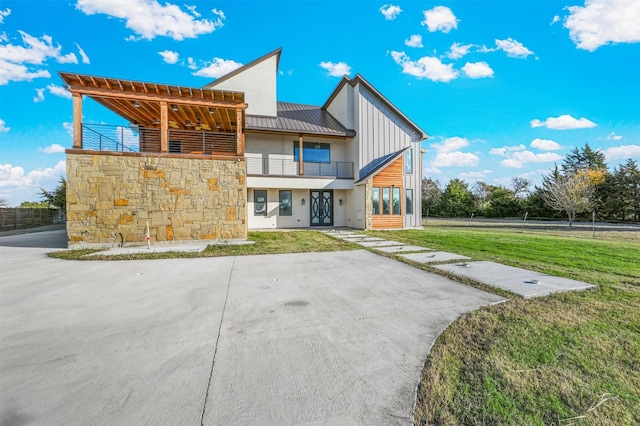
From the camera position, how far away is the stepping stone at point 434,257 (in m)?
6.68

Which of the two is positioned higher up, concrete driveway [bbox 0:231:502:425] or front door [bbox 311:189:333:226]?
front door [bbox 311:189:333:226]

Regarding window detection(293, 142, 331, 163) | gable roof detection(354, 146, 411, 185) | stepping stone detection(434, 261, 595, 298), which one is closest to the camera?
stepping stone detection(434, 261, 595, 298)

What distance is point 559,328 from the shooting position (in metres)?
2.92

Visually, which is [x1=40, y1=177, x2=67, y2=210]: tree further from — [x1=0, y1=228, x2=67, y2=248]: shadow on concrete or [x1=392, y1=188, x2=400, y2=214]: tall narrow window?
[x1=392, y1=188, x2=400, y2=214]: tall narrow window

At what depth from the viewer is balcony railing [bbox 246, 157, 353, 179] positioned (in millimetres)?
15094

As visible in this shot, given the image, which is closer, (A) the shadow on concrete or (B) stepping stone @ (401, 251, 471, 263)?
(B) stepping stone @ (401, 251, 471, 263)

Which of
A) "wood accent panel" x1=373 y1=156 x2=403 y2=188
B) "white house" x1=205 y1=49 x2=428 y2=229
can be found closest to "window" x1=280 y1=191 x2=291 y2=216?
"white house" x1=205 y1=49 x2=428 y2=229

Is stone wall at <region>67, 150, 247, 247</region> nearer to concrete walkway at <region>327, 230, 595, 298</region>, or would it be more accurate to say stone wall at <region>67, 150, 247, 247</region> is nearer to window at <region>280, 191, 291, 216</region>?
window at <region>280, 191, 291, 216</region>

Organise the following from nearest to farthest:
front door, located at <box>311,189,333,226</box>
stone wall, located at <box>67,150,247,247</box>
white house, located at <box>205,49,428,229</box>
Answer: stone wall, located at <box>67,150,247,247</box> → white house, located at <box>205,49,428,229</box> → front door, located at <box>311,189,333,226</box>

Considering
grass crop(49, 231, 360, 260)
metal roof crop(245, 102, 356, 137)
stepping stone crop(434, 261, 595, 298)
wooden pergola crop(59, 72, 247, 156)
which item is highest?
metal roof crop(245, 102, 356, 137)

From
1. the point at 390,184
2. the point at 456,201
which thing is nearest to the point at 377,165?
the point at 390,184

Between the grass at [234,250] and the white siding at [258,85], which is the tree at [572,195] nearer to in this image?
the grass at [234,250]

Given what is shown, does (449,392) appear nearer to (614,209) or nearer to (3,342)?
(3,342)

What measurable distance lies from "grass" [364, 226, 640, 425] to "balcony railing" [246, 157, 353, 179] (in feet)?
43.2
